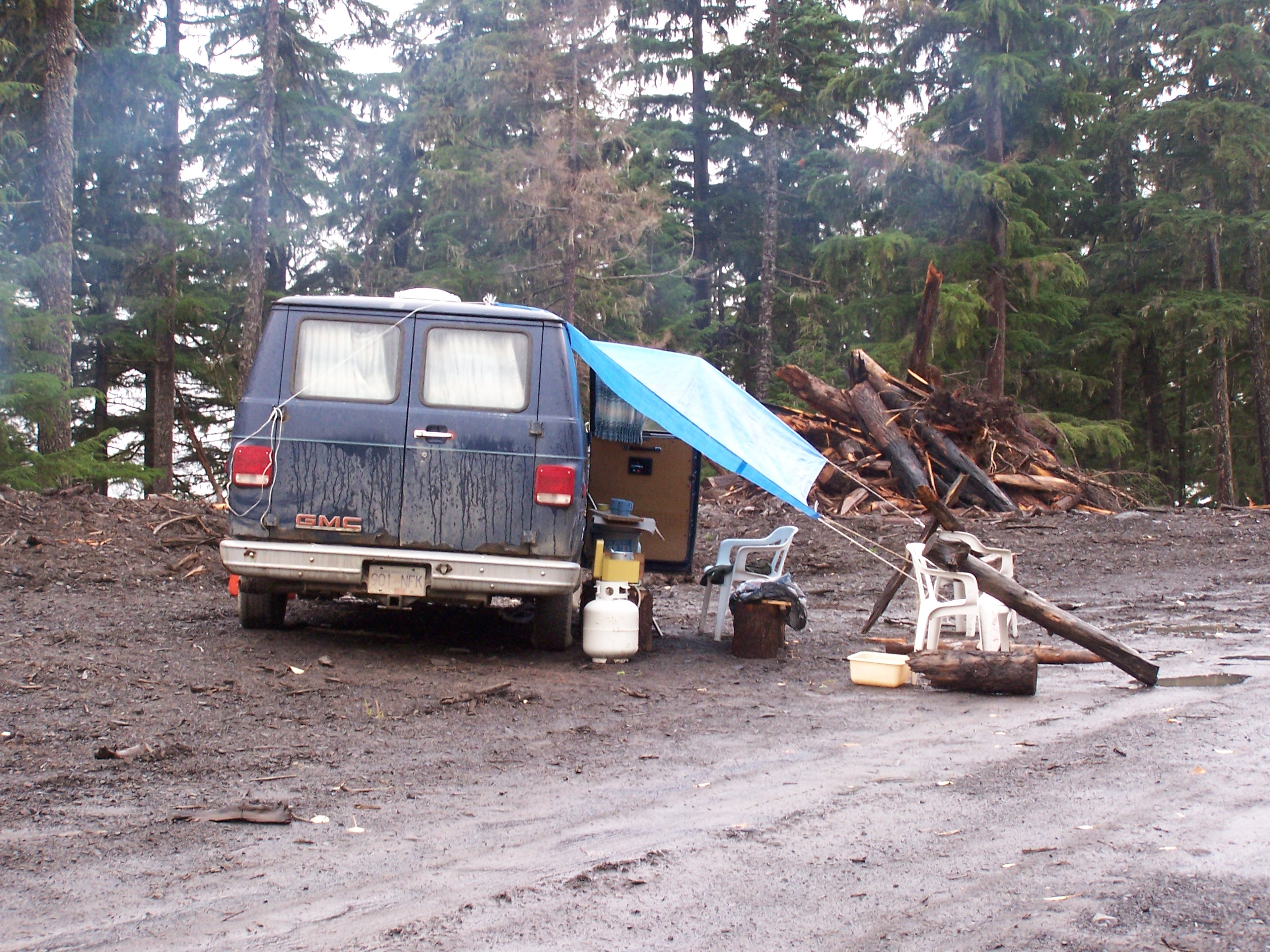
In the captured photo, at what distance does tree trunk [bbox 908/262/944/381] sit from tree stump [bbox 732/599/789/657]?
12792 mm

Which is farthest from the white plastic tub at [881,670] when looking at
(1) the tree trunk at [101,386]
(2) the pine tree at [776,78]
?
(1) the tree trunk at [101,386]

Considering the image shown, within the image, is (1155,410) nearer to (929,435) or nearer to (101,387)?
(929,435)

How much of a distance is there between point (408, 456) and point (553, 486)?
0.95 metres

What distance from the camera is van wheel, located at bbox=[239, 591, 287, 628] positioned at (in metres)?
7.82

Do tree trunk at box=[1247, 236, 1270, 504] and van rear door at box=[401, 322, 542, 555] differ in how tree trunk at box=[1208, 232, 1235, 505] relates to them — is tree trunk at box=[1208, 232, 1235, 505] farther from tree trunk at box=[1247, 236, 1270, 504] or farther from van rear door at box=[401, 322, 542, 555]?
van rear door at box=[401, 322, 542, 555]

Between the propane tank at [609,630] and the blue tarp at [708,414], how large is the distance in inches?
49.7

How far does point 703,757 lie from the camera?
5152 millimetres

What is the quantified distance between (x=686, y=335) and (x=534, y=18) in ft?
30.5

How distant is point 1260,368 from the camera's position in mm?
27234

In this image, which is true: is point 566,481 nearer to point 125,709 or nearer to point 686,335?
point 125,709

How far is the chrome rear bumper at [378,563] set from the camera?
693 centimetres

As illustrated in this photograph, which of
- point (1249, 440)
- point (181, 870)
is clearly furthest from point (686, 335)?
point (181, 870)

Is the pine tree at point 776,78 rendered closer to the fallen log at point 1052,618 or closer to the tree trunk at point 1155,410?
the tree trunk at point 1155,410

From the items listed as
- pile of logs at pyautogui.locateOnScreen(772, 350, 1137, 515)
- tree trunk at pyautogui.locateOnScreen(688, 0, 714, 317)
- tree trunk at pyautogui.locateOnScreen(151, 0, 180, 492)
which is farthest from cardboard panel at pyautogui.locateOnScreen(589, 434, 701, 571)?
tree trunk at pyautogui.locateOnScreen(688, 0, 714, 317)
